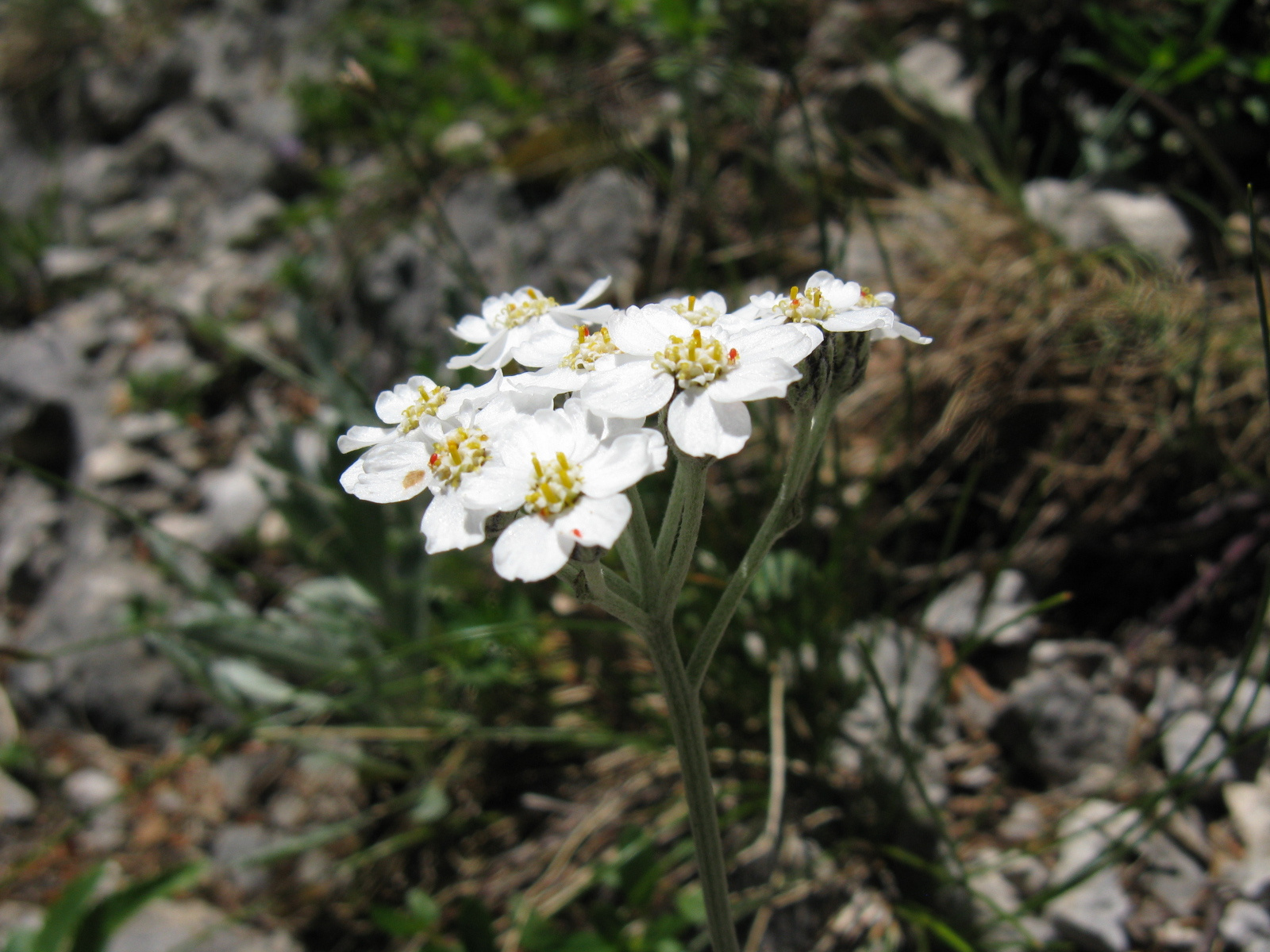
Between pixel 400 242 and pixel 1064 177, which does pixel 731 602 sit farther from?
pixel 400 242

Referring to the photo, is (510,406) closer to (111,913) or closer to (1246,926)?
(111,913)

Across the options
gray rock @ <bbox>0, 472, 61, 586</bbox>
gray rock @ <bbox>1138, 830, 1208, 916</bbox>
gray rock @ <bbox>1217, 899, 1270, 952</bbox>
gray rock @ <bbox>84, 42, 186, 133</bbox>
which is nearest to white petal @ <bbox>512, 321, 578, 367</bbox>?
gray rock @ <bbox>1138, 830, 1208, 916</bbox>

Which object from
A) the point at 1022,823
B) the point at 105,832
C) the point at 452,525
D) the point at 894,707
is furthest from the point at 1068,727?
the point at 105,832

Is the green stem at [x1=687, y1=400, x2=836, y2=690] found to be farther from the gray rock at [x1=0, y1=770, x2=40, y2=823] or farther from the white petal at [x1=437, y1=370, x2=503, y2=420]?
the gray rock at [x1=0, y1=770, x2=40, y2=823]

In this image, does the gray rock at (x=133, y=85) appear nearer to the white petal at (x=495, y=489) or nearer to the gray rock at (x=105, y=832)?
the gray rock at (x=105, y=832)

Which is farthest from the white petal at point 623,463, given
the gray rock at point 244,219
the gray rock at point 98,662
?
the gray rock at point 244,219

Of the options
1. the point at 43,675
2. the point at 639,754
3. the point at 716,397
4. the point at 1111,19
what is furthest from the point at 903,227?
the point at 43,675
